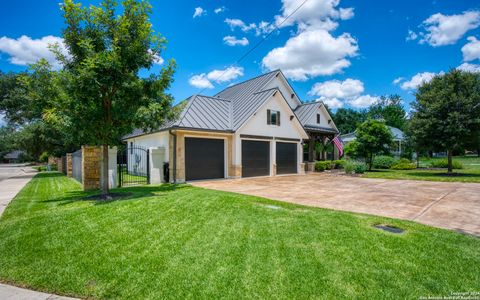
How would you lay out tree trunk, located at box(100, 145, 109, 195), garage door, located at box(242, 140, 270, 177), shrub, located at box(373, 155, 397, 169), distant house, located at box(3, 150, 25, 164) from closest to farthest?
tree trunk, located at box(100, 145, 109, 195) < garage door, located at box(242, 140, 270, 177) < shrub, located at box(373, 155, 397, 169) < distant house, located at box(3, 150, 25, 164)

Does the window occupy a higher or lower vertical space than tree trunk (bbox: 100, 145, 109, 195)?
higher

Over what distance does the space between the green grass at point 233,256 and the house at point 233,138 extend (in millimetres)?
8654

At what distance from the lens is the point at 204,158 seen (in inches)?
633

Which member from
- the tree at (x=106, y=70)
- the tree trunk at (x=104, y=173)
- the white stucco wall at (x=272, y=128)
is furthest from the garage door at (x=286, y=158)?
the tree trunk at (x=104, y=173)

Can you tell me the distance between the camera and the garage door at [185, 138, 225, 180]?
603 inches

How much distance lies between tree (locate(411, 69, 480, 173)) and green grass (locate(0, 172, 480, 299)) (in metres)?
15.2

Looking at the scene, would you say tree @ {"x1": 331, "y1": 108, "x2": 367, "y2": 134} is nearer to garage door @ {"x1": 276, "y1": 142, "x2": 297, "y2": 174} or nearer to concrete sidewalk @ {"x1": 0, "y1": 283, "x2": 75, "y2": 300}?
garage door @ {"x1": 276, "y1": 142, "x2": 297, "y2": 174}

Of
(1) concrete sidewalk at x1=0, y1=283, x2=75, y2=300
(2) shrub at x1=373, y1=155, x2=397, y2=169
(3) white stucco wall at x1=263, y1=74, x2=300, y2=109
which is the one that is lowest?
(1) concrete sidewalk at x1=0, y1=283, x2=75, y2=300

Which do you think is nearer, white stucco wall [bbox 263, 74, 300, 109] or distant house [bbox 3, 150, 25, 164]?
white stucco wall [bbox 263, 74, 300, 109]

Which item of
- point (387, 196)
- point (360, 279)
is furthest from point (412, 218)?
point (360, 279)

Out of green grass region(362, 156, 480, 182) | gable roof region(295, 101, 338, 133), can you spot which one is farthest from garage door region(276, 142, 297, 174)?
green grass region(362, 156, 480, 182)

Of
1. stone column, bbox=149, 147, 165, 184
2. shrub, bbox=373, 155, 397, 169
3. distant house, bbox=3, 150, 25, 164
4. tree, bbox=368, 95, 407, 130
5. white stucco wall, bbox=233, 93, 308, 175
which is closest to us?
stone column, bbox=149, 147, 165, 184

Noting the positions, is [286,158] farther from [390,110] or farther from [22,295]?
[390,110]

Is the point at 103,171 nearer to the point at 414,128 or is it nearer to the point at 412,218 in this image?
the point at 412,218
